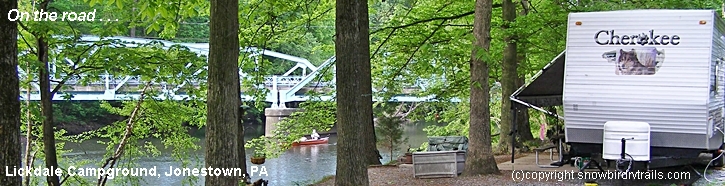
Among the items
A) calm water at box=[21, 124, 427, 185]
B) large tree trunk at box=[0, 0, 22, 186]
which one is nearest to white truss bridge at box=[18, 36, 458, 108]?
calm water at box=[21, 124, 427, 185]

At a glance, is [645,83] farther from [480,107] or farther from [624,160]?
[480,107]

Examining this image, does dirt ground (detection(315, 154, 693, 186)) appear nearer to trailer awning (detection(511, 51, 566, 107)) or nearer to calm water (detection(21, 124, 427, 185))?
trailer awning (detection(511, 51, 566, 107))

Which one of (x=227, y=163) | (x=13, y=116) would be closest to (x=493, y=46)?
(x=227, y=163)

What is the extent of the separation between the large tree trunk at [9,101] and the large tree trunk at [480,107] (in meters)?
7.77

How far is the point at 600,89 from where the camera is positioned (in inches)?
391

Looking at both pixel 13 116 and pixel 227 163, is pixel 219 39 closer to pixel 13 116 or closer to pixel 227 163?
pixel 227 163

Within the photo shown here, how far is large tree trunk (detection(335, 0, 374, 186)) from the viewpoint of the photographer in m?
8.38

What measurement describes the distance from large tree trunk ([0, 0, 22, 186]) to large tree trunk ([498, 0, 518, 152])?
→ 539 inches

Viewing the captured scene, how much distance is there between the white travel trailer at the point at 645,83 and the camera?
936 centimetres

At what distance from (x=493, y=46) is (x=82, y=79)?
846cm

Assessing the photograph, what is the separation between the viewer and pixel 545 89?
43.4 ft

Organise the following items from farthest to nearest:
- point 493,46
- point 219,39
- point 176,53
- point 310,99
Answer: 1. point 310,99
2. point 493,46
3. point 176,53
4. point 219,39

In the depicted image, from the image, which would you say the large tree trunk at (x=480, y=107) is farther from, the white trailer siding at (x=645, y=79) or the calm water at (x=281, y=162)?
the calm water at (x=281, y=162)

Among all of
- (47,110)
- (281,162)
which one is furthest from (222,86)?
(281,162)
